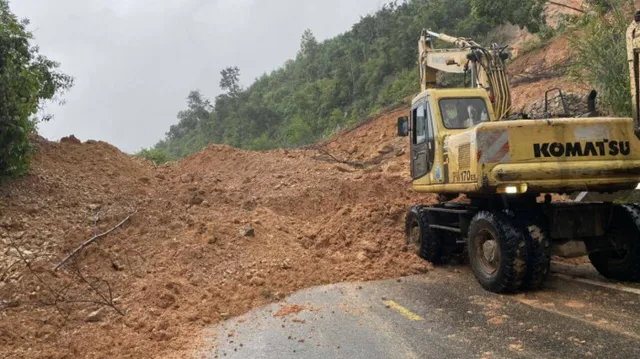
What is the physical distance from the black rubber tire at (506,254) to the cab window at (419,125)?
2092 millimetres

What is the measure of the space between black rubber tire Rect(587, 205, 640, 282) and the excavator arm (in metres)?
2.33

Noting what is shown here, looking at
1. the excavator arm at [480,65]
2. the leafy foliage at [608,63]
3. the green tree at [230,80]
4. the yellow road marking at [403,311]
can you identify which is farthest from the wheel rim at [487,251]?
the green tree at [230,80]

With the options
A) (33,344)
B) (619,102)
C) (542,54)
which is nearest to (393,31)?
(542,54)

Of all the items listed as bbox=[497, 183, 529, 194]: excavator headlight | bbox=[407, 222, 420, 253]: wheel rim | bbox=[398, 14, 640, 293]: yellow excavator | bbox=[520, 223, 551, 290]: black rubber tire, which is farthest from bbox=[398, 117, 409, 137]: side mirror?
bbox=[520, 223, 551, 290]: black rubber tire

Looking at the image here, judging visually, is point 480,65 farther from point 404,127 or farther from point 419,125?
point 404,127

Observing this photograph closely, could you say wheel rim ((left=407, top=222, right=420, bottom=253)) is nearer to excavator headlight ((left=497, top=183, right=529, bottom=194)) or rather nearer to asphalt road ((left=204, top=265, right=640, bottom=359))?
asphalt road ((left=204, top=265, right=640, bottom=359))

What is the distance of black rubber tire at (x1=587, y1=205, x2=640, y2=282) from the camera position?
21.6ft

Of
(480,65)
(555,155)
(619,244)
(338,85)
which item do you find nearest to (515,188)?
(555,155)

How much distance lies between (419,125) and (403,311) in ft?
11.5

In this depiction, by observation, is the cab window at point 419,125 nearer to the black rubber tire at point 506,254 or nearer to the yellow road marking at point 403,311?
the black rubber tire at point 506,254

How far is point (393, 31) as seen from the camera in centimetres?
4469

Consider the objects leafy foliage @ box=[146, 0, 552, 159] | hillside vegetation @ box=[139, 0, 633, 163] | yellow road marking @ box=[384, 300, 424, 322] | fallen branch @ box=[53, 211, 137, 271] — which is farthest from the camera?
leafy foliage @ box=[146, 0, 552, 159]

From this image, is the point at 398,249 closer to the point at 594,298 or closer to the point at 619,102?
the point at 594,298

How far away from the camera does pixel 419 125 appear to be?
8625mm
